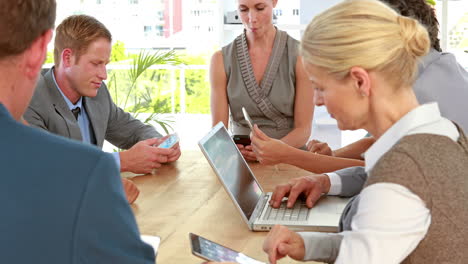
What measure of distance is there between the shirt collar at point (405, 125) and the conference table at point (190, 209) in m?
0.50

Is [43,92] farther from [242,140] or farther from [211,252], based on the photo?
[211,252]

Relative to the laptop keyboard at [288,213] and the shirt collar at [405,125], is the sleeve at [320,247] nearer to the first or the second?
the shirt collar at [405,125]

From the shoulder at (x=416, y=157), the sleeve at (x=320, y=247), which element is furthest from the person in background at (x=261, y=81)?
the shoulder at (x=416, y=157)

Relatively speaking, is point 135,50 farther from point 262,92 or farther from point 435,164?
point 435,164

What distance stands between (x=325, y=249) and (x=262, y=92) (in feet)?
6.18

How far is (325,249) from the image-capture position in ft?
5.72

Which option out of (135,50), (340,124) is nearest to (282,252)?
(340,124)

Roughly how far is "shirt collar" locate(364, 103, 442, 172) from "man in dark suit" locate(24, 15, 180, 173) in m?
1.52

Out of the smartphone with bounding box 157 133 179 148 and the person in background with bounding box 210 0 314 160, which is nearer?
the smartphone with bounding box 157 133 179 148

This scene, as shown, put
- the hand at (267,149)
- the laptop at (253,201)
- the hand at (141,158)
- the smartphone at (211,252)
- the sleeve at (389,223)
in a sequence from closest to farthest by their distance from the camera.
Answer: the sleeve at (389,223), the smartphone at (211,252), the laptop at (253,201), the hand at (267,149), the hand at (141,158)

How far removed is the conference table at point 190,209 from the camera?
6.73ft

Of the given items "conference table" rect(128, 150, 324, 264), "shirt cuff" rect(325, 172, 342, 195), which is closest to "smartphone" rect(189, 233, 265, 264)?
"conference table" rect(128, 150, 324, 264)

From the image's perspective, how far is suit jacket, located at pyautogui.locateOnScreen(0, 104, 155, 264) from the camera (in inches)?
42.2

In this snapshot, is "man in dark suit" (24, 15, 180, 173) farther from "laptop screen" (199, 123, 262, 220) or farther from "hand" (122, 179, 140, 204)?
"laptop screen" (199, 123, 262, 220)
